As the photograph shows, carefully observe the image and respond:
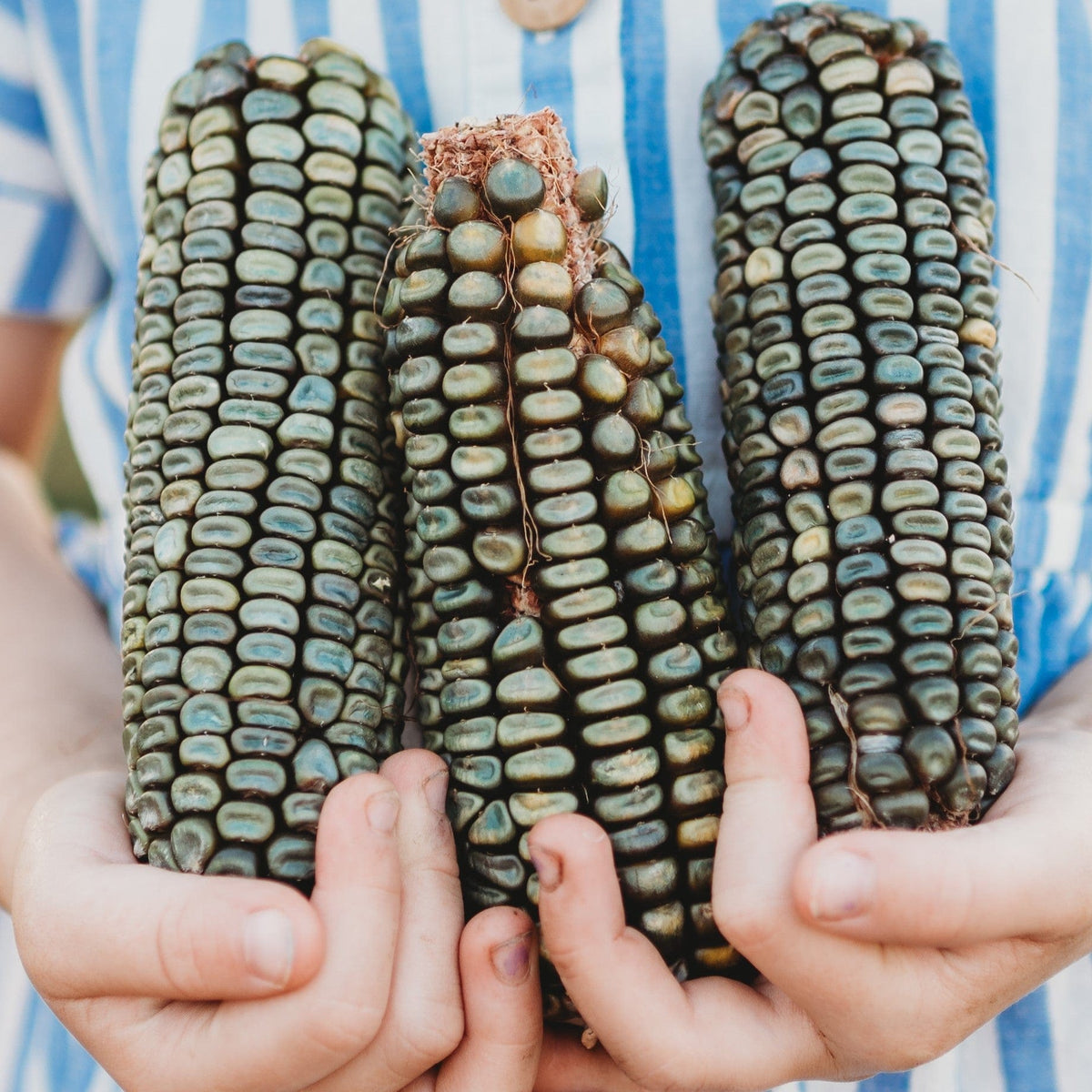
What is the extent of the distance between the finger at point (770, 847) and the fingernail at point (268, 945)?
255 millimetres

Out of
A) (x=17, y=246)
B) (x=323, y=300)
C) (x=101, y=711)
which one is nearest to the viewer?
(x=323, y=300)

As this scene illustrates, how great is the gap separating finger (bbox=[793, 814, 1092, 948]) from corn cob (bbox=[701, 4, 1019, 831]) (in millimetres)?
37

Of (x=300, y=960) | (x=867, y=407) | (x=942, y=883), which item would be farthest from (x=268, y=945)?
(x=867, y=407)

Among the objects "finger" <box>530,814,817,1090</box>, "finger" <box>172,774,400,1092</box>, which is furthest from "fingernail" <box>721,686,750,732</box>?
"finger" <box>172,774,400,1092</box>

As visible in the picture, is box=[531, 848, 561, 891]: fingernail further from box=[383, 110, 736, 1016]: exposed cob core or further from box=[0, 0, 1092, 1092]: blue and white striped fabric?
box=[0, 0, 1092, 1092]: blue and white striped fabric

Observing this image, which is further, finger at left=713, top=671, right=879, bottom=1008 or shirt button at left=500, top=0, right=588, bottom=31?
shirt button at left=500, top=0, right=588, bottom=31

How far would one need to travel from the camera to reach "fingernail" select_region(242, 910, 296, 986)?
0.53 metres

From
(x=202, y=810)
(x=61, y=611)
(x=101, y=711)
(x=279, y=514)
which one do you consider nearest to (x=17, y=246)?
(x=61, y=611)

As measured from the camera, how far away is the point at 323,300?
0.68 meters

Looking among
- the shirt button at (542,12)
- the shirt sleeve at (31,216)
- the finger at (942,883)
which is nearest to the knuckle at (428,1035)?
the finger at (942,883)

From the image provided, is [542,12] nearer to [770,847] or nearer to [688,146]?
[688,146]

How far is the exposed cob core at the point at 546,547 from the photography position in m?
0.59

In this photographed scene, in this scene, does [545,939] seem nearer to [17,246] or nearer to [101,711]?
[101,711]

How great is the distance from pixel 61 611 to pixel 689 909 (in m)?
0.86
